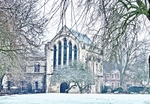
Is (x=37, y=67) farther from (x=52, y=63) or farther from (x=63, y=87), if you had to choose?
(x=63, y=87)

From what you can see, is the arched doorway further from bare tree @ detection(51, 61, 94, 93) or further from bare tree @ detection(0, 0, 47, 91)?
bare tree @ detection(0, 0, 47, 91)

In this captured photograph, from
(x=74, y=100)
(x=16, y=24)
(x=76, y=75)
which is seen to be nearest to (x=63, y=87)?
(x=76, y=75)

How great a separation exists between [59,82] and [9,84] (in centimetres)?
705

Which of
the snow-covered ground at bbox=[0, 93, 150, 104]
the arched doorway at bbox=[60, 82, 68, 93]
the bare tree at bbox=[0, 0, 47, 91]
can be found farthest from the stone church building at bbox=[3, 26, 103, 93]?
the bare tree at bbox=[0, 0, 47, 91]

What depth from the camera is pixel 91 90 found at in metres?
47.9

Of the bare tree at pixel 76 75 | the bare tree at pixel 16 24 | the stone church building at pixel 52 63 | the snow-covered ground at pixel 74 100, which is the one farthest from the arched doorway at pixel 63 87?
the bare tree at pixel 16 24

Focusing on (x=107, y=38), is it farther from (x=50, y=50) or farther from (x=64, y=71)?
(x=50, y=50)

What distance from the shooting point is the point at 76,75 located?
44938 mm

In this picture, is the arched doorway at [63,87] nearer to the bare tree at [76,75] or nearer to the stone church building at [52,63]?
the stone church building at [52,63]

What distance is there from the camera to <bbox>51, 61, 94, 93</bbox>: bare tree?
45000 mm

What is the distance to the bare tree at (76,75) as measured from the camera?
4500 cm

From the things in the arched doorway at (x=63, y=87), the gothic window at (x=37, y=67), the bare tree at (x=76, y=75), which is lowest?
the arched doorway at (x=63, y=87)

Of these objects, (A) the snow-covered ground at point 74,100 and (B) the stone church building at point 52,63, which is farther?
(B) the stone church building at point 52,63

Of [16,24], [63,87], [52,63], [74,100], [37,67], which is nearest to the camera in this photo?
[16,24]
